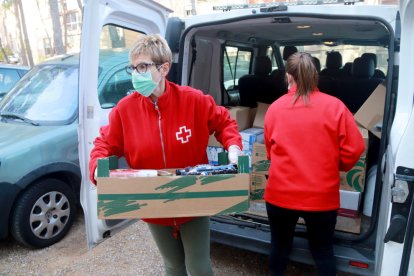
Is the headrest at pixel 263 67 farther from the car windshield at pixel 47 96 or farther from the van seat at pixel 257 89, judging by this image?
the car windshield at pixel 47 96

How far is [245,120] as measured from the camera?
3.97 m

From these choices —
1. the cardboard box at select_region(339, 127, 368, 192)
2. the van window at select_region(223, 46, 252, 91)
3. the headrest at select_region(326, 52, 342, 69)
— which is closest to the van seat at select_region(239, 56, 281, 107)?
the van window at select_region(223, 46, 252, 91)

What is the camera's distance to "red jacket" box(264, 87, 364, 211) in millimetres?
2072

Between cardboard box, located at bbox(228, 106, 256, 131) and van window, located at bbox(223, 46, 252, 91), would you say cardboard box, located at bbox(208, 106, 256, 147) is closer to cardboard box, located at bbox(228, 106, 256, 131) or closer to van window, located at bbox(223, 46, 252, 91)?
cardboard box, located at bbox(228, 106, 256, 131)

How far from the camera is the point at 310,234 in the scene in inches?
90.9

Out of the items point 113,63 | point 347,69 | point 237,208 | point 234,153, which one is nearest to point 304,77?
point 234,153

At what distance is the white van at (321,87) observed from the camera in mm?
1495

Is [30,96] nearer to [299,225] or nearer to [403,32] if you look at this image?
[299,225]

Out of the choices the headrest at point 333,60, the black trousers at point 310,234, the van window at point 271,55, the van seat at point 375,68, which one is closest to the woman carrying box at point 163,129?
the black trousers at point 310,234

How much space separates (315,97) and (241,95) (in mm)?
2664

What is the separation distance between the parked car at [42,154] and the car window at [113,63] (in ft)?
0.05

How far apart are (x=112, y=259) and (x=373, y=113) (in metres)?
2.64

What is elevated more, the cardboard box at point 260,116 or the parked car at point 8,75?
the parked car at point 8,75

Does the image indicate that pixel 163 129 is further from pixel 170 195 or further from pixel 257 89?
pixel 257 89
